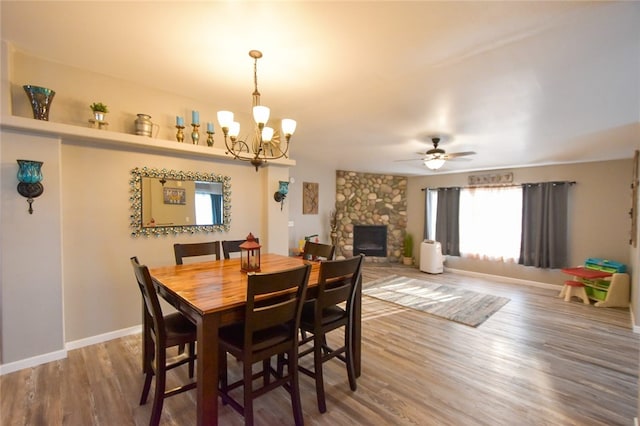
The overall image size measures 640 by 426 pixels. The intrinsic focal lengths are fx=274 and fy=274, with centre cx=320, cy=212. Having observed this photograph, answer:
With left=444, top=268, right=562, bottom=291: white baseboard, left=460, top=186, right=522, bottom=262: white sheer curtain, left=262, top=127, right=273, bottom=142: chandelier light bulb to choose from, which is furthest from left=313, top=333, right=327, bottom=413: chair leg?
left=460, top=186, right=522, bottom=262: white sheer curtain

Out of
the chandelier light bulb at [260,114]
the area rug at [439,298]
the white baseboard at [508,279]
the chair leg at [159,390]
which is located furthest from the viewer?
the white baseboard at [508,279]

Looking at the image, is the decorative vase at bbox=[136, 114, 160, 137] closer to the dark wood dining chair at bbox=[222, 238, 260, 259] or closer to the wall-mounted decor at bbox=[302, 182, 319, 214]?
the dark wood dining chair at bbox=[222, 238, 260, 259]

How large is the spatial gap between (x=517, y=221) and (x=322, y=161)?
4.23 metres

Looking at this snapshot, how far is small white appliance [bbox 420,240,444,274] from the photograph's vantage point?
620cm

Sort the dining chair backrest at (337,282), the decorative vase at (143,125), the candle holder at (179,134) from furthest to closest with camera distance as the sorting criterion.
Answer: the candle holder at (179,134)
the decorative vase at (143,125)
the dining chair backrest at (337,282)

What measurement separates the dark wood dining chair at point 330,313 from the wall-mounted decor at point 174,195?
6.47 feet

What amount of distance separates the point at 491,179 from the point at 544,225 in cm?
132

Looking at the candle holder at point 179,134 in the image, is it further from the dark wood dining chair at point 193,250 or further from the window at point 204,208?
the dark wood dining chair at point 193,250

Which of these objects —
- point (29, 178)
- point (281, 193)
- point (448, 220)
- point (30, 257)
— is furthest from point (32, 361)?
point (448, 220)

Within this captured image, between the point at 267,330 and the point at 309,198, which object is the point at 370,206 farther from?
the point at 267,330

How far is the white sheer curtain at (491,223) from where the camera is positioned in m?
5.67

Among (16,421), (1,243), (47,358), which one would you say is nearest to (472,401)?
(16,421)

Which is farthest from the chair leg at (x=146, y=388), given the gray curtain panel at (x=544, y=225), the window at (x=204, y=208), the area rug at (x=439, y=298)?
the gray curtain panel at (x=544, y=225)

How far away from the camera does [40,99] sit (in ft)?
7.35
